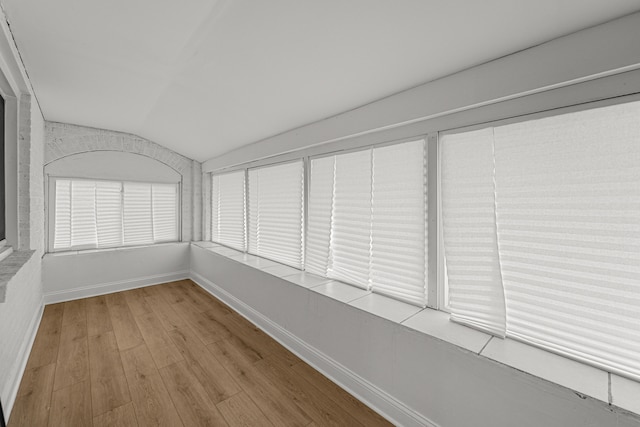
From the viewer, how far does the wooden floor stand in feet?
5.72

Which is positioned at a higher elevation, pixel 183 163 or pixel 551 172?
pixel 183 163

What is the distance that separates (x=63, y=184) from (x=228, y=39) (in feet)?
12.3

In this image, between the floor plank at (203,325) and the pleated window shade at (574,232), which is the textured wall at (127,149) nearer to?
the floor plank at (203,325)

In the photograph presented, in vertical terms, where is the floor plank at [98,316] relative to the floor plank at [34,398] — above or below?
above

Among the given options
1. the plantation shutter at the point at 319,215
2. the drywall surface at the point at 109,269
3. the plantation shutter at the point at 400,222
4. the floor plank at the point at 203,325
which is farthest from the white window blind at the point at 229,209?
the plantation shutter at the point at 400,222

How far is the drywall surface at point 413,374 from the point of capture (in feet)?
3.75

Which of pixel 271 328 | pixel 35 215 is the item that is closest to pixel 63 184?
pixel 35 215

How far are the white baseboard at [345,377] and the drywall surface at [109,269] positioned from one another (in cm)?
224

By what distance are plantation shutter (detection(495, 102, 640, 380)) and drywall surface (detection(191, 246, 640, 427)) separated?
307 mm

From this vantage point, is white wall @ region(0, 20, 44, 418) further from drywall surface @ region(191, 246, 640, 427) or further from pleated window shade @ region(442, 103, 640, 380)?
pleated window shade @ region(442, 103, 640, 380)

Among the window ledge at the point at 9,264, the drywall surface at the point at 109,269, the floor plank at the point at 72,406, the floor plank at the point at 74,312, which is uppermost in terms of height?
the window ledge at the point at 9,264

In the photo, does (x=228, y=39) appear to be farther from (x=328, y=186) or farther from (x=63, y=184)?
(x=63, y=184)

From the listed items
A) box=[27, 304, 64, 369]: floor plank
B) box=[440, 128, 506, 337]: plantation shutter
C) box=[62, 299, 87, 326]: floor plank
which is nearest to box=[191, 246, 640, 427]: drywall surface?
box=[440, 128, 506, 337]: plantation shutter

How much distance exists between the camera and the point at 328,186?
2.56 meters
